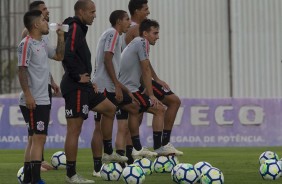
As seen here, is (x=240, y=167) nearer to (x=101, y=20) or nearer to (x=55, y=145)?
(x=55, y=145)

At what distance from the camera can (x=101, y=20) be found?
30266 millimetres

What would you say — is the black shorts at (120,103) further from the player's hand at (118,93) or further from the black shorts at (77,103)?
the black shorts at (77,103)

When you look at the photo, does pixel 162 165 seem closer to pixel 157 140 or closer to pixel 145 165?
pixel 145 165

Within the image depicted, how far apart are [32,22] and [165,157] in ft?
10.6

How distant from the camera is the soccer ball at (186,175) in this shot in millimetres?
10992

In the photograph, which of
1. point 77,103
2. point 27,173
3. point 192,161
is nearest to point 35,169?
point 27,173

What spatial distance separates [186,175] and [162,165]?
200 cm

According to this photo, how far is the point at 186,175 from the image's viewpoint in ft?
36.0

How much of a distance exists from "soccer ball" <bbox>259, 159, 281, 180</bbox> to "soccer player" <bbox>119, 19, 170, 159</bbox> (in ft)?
6.66

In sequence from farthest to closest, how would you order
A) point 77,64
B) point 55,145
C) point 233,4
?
point 233,4, point 55,145, point 77,64

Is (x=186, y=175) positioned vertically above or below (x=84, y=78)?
below

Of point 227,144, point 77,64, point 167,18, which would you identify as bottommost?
point 227,144

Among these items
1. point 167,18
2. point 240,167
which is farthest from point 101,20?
point 240,167

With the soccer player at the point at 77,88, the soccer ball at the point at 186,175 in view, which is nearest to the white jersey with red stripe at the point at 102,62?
the soccer player at the point at 77,88
